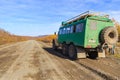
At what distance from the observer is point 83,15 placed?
44.7ft

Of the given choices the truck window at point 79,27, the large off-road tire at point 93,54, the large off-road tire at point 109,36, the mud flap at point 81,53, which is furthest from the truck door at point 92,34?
the large off-road tire at point 93,54

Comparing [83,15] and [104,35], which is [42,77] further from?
[83,15]

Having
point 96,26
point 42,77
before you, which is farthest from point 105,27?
point 42,77

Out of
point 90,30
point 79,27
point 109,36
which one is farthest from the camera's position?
point 79,27

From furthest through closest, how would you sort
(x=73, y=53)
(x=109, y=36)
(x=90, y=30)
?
(x=73, y=53) < (x=109, y=36) < (x=90, y=30)

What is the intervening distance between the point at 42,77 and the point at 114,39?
23.0 feet

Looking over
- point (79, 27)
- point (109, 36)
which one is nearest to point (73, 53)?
point (79, 27)

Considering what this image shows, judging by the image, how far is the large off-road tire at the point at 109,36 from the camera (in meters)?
12.2

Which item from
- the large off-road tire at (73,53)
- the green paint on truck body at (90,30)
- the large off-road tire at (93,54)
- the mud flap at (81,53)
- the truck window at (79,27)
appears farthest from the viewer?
the large off-road tire at (93,54)

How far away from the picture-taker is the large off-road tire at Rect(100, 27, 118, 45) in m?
12.2

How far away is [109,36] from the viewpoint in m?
12.5

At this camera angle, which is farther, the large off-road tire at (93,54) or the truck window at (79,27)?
the large off-road tire at (93,54)

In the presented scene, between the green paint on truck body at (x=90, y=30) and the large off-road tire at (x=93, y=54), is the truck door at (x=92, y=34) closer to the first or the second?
the green paint on truck body at (x=90, y=30)

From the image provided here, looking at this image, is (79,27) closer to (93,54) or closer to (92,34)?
(92,34)
